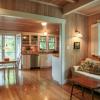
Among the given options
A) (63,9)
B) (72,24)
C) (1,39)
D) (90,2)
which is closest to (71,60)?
(72,24)

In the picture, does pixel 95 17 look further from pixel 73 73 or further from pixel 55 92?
pixel 55 92

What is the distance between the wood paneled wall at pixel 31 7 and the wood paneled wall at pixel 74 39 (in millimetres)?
586

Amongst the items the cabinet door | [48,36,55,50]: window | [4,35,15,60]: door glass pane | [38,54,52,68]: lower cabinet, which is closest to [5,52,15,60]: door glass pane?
[4,35,15,60]: door glass pane

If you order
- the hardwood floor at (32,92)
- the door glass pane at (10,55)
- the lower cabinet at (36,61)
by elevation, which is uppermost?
the door glass pane at (10,55)

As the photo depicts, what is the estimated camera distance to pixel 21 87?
468 cm

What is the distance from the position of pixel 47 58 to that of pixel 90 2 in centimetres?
553

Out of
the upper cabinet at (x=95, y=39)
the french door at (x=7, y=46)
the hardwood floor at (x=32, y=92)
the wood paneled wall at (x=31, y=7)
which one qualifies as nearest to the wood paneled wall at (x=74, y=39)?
the upper cabinet at (x=95, y=39)

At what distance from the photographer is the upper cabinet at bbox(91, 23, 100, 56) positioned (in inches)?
200

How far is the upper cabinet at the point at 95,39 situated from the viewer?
5.07 meters

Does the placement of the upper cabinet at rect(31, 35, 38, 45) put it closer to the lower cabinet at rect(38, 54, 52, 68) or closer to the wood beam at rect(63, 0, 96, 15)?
the lower cabinet at rect(38, 54, 52, 68)

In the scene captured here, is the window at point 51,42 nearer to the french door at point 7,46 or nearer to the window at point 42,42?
the window at point 42,42

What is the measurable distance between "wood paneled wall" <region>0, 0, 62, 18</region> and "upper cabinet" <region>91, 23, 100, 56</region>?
1.48 meters

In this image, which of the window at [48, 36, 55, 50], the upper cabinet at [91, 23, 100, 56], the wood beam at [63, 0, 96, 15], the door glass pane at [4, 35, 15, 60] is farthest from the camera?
the window at [48, 36, 55, 50]

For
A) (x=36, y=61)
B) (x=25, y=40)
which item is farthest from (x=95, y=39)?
(x=25, y=40)
